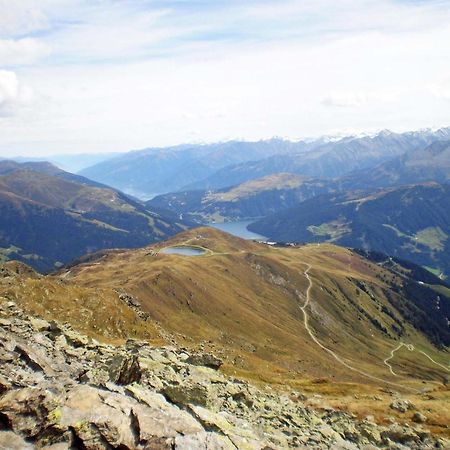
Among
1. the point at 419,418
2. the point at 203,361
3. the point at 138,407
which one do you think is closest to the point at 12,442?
the point at 138,407

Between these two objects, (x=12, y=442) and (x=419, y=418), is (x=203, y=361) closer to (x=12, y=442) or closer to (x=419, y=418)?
(x=419, y=418)

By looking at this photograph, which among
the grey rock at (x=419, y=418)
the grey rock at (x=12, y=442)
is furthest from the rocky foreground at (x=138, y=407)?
the grey rock at (x=419, y=418)

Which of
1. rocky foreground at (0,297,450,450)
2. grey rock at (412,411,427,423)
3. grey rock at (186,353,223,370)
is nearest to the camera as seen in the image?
rocky foreground at (0,297,450,450)

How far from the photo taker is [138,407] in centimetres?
2647

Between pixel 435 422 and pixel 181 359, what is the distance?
97.0 feet

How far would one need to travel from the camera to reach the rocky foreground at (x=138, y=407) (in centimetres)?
2305

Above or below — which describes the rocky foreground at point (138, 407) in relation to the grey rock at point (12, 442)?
below

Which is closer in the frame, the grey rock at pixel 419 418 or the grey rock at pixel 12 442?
the grey rock at pixel 12 442

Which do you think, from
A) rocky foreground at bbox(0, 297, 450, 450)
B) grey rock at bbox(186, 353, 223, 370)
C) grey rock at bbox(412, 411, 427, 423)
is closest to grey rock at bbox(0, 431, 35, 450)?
rocky foreground at bbox(0, 297, 450, 450)

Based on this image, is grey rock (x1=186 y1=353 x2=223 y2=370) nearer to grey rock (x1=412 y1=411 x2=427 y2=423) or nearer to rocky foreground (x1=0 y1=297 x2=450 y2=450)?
rocky foreground (x1=0 y1=297 x2=450 y2=450)

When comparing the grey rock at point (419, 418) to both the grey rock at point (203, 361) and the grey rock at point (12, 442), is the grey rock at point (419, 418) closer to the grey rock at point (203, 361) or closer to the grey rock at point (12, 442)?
the grey rock at point (203, 361)

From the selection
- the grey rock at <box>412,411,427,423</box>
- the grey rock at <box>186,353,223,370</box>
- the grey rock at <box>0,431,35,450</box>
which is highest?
the grey rock at <box>0,431,35,450</box>

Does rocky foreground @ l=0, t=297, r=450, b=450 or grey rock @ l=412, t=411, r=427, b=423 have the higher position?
rocky foreground @ l=0, t=297, r=450, b=450

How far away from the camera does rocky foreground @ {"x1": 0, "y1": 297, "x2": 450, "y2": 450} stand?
23.0 meters
